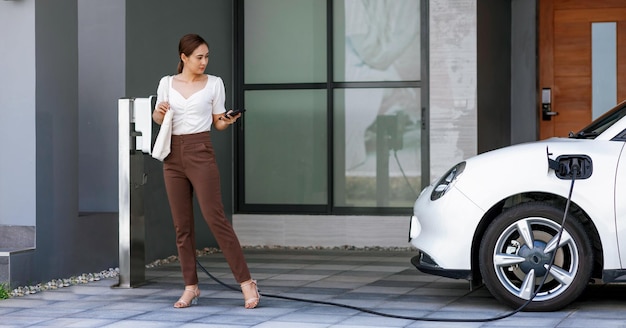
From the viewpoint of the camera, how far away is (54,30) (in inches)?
322

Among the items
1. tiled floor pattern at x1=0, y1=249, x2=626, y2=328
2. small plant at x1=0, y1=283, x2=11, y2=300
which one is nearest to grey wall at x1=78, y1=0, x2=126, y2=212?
tiled floor pattern at x1=0, y1=249, x2=626, y2=328

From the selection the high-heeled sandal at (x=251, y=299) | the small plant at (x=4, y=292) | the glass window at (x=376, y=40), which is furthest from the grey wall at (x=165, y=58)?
the high-heeled sandal at (x=251, y=299)

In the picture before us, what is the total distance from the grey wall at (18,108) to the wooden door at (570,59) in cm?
602

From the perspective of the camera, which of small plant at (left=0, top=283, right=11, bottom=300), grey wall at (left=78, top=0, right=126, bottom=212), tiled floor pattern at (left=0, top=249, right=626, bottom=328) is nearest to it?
tiled floor pattern at (left=0, top=249, right=626, bottom=328)

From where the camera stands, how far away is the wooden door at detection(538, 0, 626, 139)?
1155 centimetres

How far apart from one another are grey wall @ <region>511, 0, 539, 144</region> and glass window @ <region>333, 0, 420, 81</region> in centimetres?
169

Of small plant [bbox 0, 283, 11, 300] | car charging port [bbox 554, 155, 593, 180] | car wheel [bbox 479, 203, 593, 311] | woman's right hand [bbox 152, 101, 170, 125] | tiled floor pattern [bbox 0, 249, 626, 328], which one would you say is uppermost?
woman's right hand [bbox 152, 101, 170, 125]

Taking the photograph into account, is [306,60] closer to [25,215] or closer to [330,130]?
[330,130]

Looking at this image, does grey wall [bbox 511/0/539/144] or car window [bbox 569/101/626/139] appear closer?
car window [bbox 569/101/626/139]

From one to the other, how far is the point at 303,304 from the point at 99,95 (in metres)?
3.25

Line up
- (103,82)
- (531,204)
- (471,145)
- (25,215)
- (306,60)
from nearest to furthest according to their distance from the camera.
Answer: (531,204) → (25,215) → (103,82) → (471,145) → (306,60)

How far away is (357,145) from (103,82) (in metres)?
2.87

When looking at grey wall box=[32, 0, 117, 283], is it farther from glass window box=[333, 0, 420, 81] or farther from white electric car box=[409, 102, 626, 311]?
glass window box=[333, 0, 420, 81]

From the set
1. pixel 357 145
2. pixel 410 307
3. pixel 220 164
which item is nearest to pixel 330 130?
pixel 357 145
